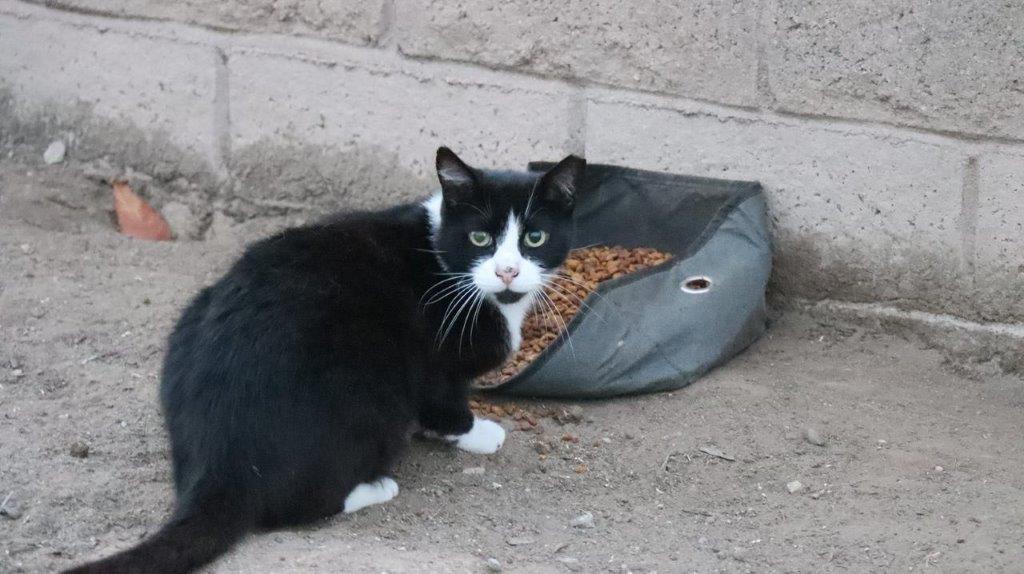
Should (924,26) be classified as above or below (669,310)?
above

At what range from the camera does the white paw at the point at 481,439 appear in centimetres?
305

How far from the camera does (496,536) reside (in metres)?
2.67

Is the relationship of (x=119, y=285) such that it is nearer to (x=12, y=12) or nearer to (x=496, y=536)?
(x=12, y=12)

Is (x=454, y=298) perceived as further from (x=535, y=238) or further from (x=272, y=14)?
(x=272, y=14)

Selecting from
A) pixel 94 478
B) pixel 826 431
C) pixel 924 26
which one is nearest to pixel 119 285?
pixel 94 478

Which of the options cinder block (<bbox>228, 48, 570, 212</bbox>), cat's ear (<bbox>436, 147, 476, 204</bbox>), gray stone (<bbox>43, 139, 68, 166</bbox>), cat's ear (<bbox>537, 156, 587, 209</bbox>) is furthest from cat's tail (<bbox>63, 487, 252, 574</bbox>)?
gray stone (<bbox>43, 139, 68, 166</bbox>)

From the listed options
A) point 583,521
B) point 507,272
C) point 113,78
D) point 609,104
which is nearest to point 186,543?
point 583,521

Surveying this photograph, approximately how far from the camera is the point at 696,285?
3471 mm

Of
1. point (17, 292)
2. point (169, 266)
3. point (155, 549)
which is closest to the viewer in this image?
point (155, 549)

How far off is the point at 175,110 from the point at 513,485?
197 cm

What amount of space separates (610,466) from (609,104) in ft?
3.81

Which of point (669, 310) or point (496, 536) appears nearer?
point (496, 536)

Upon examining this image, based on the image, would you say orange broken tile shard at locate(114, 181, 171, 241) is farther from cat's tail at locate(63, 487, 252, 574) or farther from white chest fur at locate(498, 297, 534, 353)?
cat's tail at locate(63, 487, 252, 574)

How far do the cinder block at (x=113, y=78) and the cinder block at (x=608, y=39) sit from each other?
0.78m
